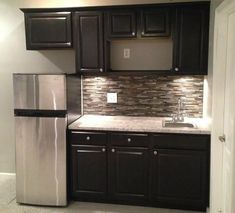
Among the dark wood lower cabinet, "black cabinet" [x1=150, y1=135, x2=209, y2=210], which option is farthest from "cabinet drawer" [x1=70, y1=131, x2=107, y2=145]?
"black cabinet" [x1=150, y1=135, x2=209, y2=210]

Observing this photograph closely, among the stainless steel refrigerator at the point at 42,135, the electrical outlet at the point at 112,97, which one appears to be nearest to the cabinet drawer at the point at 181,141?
the electrical outlet at the point at 112,97

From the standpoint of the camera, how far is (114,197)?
338cm

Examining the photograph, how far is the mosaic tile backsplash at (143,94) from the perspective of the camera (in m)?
3.71

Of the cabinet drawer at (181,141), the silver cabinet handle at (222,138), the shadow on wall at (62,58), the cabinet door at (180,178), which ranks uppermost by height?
the shadow on wall at (62,58)

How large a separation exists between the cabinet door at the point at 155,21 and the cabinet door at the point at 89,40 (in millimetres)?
507

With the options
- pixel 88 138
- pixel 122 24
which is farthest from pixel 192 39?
pixel 88 138

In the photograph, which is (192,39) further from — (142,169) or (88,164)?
(88,164)

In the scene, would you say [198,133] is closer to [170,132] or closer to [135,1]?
[170,132]

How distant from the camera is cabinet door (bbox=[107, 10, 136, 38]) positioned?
3387mm

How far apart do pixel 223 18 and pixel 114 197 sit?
220cm

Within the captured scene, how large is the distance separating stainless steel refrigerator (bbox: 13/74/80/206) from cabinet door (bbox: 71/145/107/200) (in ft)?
0.44

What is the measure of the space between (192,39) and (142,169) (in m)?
1.54

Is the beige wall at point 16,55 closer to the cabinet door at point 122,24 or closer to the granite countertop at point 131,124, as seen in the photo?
the cabinet door at point 122,24

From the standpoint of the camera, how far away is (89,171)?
3.38m
